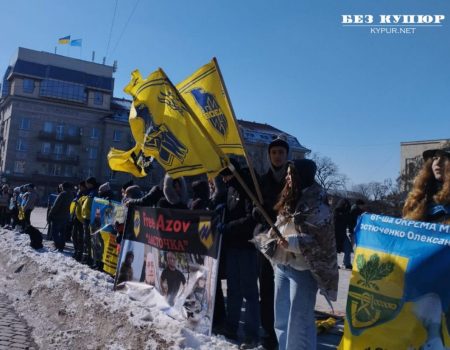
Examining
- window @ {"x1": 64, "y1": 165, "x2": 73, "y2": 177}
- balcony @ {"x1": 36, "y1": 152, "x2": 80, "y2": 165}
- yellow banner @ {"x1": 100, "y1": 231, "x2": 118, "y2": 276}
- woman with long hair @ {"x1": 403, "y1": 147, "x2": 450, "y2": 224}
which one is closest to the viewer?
woman with long hair @ {"x1": 403, "y1": 147, "x2": 450, "y2": 224}

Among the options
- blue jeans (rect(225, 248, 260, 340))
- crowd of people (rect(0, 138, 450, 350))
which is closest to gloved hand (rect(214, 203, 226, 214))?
crowd of people (rect(0, 138, 450, 350))

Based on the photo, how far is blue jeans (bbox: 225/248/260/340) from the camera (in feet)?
16.5

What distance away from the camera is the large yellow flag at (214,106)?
15.1ft

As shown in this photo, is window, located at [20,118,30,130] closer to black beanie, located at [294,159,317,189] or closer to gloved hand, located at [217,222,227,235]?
gloved hand, located at [217,222,227,235]

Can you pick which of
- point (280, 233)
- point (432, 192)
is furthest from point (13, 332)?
point (432, 192)

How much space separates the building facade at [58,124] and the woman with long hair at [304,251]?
208ft

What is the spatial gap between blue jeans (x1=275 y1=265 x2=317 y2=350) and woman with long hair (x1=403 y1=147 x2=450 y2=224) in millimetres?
953

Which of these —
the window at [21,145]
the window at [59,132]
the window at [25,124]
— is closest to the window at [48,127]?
the window at [59,132]

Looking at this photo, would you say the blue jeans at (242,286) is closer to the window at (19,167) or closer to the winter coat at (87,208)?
the winter coat at (87,208)

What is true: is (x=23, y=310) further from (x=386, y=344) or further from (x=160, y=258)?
(x=386, y=344)

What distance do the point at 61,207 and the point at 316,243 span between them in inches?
405

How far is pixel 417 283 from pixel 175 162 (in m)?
2.79

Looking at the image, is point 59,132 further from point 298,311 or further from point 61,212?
point 298,311

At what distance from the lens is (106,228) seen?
898 centimetres
